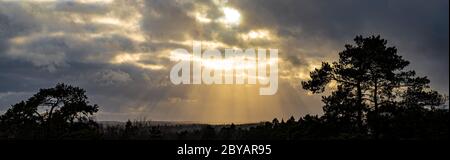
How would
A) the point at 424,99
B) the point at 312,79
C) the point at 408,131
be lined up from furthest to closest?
the point at 312,79
the point at 424,99
the point at 408,131

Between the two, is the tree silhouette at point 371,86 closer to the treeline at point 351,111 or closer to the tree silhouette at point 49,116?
the treeline at point 351,111

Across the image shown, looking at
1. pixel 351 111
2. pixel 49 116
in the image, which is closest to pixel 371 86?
pixel 351 111

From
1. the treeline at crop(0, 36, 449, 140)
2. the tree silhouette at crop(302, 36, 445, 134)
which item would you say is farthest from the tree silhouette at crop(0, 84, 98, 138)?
the tree silhouette at crop(302, 36, 445, 134)

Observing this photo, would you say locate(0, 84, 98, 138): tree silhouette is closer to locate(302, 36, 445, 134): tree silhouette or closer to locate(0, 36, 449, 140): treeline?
locate(0, 36, 449, 140): treeline

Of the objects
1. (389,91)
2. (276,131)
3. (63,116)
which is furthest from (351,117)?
(63,116)

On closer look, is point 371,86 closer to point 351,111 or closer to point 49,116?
point 351,111

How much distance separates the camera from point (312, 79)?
47.4m

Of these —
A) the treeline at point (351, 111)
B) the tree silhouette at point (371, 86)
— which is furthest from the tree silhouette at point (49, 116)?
the tree silhouette at point (371, 86)
